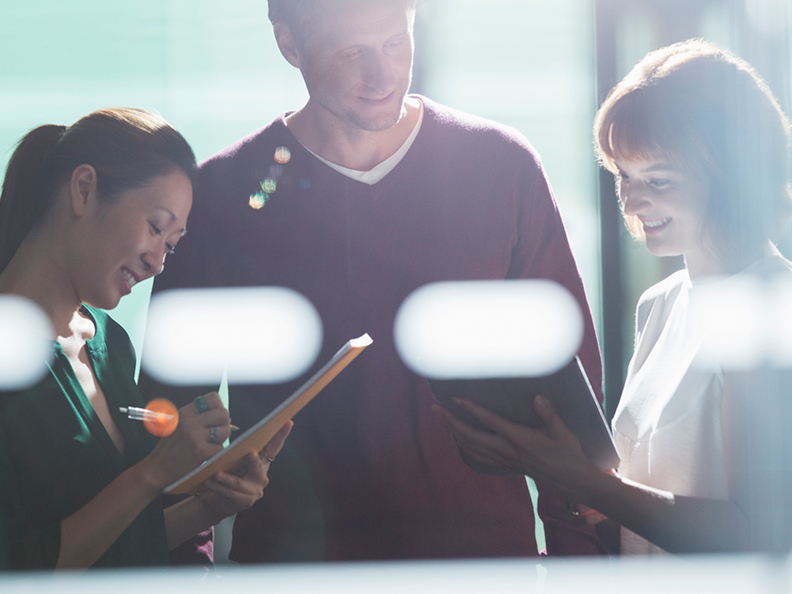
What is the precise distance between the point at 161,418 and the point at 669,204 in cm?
80

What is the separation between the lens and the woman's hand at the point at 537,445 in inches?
32.0

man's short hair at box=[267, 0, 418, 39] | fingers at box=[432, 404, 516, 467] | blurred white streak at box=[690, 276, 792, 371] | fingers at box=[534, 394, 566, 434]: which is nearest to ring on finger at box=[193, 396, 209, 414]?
fingers at box=[432, 404, 516, 467]

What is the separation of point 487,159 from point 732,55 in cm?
38

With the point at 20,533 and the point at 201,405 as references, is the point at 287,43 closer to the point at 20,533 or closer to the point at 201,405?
the point at 201,405

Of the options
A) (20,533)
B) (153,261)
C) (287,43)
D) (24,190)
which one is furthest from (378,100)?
(20,533)

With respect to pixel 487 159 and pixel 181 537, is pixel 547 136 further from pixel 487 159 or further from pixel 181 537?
pixel 181 537

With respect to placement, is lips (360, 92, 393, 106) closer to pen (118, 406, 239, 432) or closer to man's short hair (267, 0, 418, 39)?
man's short hair (267, 0, 418, 39)

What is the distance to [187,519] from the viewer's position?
888 mm

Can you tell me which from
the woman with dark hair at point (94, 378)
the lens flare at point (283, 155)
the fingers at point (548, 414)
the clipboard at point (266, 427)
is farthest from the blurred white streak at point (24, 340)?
the fingers at point (548, 414)

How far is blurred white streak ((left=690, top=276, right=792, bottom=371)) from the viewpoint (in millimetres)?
790

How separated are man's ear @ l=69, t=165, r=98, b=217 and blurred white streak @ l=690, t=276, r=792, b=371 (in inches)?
33.7

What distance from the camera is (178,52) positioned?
926 mm

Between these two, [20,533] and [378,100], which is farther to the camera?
[378,100]

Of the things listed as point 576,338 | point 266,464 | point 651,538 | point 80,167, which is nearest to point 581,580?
point 651,538
